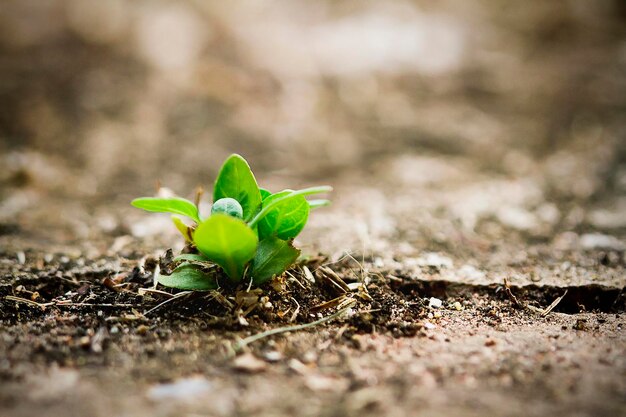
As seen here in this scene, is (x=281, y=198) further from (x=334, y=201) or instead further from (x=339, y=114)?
(x=339, y=114)

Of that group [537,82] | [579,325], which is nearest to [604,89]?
[537,82]

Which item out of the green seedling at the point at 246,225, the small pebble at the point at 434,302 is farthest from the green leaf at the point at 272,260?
the small pebble at the point at 434,302

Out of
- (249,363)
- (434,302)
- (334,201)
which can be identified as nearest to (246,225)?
(249,363)

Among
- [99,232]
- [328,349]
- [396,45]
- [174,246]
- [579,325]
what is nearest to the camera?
[328,349]

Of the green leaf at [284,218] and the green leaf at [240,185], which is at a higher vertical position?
the green leaf at [240,185]

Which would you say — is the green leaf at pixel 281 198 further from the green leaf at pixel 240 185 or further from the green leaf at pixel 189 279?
the green leaf at pixel 189 279

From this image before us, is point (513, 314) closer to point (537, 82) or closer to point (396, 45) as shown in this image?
point (537, 82)
